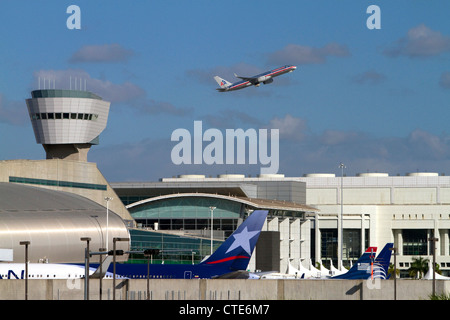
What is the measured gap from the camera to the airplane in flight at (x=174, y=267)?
6598cm

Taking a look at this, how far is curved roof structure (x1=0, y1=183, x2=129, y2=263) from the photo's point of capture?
111500 millimetres

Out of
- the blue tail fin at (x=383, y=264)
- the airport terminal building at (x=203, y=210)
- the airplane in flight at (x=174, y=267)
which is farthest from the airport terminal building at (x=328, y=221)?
the airplane in flight at (x=174, y=267)

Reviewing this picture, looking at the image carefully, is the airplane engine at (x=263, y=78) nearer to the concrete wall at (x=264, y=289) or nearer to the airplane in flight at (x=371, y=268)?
the airplane in flight at (x=371, y=268)

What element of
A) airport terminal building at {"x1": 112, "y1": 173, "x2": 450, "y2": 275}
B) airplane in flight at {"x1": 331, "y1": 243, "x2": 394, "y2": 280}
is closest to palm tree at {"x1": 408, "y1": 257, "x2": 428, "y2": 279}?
airport terminal building at {"x1": 112, "y1": 173, "x2": 450, "y2": 275}

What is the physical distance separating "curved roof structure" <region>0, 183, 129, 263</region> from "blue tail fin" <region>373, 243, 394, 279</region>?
150 ft

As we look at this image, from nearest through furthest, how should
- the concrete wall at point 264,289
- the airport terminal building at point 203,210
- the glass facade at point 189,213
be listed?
the concrete wall at point 264,289 → the airport terminal building at point 203,210 → the glass facade at point 189,213

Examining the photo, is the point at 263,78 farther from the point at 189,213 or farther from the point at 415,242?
the point at 415,242

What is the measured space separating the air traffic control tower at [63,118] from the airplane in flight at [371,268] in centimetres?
11382

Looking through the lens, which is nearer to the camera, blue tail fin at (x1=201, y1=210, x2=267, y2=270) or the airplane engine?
blue tail fin at (x1=201, y1=210, x2=267, y2=270)

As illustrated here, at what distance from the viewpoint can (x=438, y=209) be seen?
194 meters

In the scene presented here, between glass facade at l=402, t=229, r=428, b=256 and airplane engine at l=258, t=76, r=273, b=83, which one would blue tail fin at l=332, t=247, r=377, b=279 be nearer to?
airplane engine at l=258, t=76, r=273, b=83
